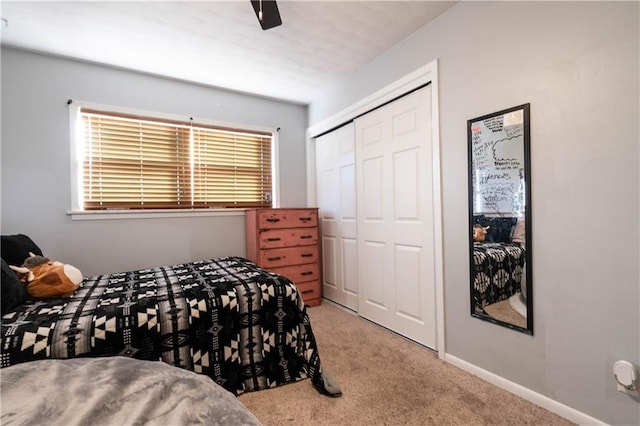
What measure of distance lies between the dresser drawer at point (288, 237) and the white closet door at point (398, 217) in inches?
23.3

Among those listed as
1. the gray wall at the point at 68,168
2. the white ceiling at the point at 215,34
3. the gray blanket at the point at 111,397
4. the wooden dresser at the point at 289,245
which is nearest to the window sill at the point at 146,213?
the gray wall at the point at 68,168

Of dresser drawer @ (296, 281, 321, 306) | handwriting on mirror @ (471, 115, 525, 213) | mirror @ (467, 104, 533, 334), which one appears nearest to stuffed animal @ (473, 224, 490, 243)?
mirror @ (467, 104, 533, 334)

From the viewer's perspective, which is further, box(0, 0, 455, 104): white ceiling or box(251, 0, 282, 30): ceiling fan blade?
box(0, 0, 455, 104): white ceiling

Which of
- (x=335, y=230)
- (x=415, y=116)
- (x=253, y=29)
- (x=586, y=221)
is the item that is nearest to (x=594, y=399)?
(x=586, y=221)

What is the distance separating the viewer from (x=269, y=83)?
3186 mm

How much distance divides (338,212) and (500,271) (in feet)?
6.07

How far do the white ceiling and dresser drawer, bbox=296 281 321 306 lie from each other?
7.43ft

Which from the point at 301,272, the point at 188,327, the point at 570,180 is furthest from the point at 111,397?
the point at 301,272

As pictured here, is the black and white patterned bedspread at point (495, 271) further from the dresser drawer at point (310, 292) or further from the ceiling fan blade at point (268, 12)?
the ceiling fan blade at point (268, 12)

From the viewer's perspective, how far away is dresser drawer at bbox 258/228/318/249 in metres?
3.12

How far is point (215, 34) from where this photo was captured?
228cm

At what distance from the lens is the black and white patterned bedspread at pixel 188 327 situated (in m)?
1.39

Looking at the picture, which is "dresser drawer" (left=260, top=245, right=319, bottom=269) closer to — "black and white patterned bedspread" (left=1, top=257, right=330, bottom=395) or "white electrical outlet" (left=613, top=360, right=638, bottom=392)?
"black and white patterned bedspread" (left=1, top=257, right=330, bottom=395)

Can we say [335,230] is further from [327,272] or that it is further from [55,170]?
[55,170]
